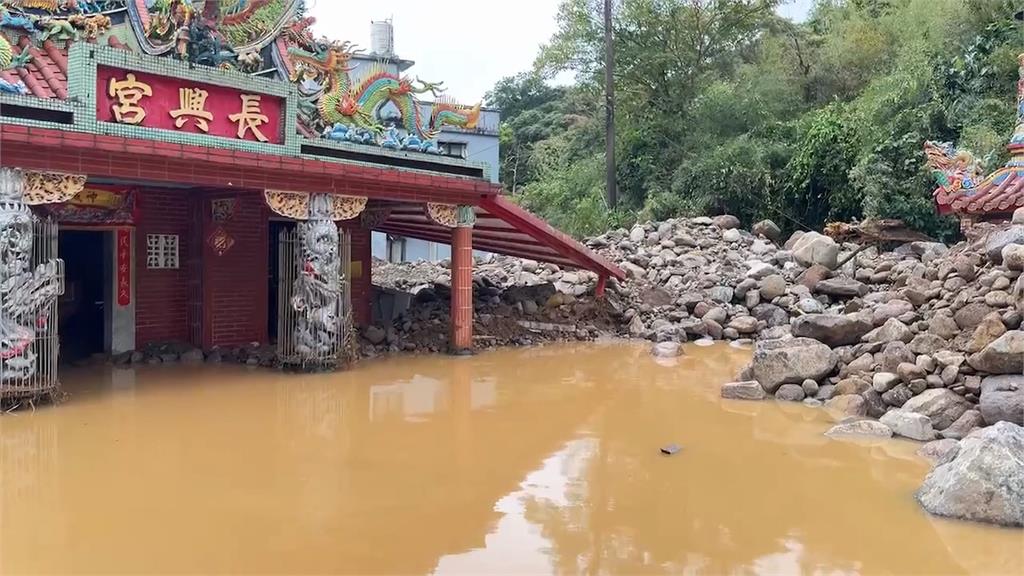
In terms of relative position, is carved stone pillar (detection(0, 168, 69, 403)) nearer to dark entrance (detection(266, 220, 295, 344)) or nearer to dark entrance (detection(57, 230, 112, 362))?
dark entrance (detection(57, 230, 112, 362))

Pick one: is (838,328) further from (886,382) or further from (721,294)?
(721,294)

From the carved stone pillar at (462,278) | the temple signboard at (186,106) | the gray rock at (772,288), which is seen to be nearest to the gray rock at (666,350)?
the gray rock at (772,288)

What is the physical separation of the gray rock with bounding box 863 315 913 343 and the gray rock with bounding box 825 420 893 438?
5.23 ft

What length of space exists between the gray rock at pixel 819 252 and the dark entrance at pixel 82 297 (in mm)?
11654

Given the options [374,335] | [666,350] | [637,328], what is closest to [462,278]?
[374,335]

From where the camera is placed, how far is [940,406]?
725 cm

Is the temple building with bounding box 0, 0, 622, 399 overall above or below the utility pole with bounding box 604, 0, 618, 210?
below

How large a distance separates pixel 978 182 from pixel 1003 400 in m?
5.74

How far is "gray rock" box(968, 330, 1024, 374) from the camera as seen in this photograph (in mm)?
6898

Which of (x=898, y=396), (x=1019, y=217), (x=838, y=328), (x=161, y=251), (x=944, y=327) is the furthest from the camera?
(x=161, y=251)

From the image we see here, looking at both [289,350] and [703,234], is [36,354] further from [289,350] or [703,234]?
[703,234]

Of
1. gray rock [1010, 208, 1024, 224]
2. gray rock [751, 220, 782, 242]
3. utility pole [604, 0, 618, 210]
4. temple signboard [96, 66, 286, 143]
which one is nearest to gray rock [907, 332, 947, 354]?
gray rock [1010, 208, 1024, 224]

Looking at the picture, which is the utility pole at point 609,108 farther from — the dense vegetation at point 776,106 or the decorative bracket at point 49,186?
the decorative bracket at point 49,186

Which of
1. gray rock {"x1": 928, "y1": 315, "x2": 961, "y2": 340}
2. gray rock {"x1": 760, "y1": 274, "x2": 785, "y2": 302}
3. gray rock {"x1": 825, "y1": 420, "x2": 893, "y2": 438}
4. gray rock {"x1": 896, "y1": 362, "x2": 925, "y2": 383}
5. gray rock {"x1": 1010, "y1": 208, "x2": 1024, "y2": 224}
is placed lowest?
gray rock {"x1": 825, "y1": 420, "x2": 893, "y2": 438}
